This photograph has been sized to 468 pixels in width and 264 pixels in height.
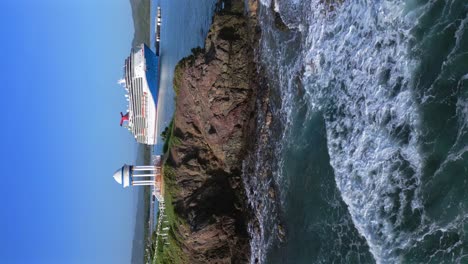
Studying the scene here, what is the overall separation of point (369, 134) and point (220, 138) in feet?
43.5

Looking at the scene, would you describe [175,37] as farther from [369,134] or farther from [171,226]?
[369,134]

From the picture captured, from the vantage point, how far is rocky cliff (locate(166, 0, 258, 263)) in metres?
27.9

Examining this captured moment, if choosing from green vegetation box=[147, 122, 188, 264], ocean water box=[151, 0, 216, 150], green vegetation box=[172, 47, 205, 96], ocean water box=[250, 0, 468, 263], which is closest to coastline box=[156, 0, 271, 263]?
green vegetation box=[172, 47, 205, 96]

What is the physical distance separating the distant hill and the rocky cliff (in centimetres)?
5891

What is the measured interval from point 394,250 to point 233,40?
56.2 ft


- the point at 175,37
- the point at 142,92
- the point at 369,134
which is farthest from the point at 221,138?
the point at 175,37

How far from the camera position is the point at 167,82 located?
52.3 meters

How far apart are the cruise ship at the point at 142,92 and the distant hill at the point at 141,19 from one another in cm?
3635

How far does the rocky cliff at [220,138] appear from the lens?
27.9 meters

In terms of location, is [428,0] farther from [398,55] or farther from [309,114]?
[309,114]

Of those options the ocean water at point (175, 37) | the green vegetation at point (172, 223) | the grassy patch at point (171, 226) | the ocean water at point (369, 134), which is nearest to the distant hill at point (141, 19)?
the ocean water at point (175, 37)

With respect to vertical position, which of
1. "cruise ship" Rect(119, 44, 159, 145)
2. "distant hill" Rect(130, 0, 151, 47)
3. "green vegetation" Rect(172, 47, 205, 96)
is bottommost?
"green vegetation" Rect(172, 47, 205, 96)

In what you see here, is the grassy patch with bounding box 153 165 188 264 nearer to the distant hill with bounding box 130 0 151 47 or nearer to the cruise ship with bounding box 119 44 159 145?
the cruise ship with bounding box 119 44 159 145

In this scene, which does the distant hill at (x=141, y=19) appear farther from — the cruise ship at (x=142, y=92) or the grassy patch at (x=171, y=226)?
the grassy patch at (x=171, y=226)
